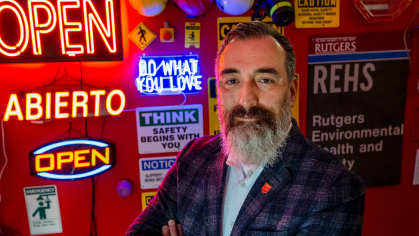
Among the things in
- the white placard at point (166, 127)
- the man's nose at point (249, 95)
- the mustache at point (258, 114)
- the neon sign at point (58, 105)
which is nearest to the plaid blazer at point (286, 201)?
the mustache at point (258, 114)

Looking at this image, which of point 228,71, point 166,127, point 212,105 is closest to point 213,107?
point 212,105

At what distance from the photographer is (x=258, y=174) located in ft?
4.03

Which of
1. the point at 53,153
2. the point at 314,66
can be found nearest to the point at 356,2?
the point at 314,66

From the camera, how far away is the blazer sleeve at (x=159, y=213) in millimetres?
1280

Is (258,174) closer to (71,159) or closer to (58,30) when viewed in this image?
(71,159)

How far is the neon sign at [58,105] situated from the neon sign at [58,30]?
23 cm

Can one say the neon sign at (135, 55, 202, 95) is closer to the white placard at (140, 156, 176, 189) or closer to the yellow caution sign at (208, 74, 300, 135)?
the yellow caution sign at (208, 74, 300, 135)

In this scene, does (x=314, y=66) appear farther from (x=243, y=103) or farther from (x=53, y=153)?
(x=53, y=153)

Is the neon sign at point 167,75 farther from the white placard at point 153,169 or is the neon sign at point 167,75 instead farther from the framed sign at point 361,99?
the framed sign at point 361,99

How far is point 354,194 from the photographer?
1042mm

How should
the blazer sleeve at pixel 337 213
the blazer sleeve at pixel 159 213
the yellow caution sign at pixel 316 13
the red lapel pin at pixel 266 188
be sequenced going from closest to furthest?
1. the blazer sleeve at pixel 337 213
2. the red lapel pin at pixel 266 188
3. the blazer sleeve at pixel 159 213
4. the yellow caution sign at pixel 316 13

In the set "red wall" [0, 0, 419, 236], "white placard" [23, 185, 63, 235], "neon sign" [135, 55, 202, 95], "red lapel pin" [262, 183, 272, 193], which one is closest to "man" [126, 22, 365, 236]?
"red lapel pin" [262, 183, 272, 193]

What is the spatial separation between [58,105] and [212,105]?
3.45ft

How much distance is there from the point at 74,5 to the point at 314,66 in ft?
5.62
